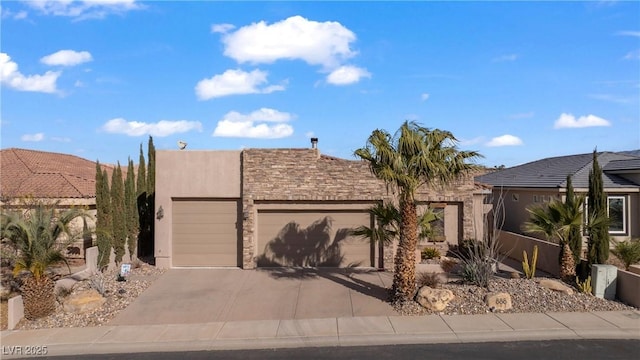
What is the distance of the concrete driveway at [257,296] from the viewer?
11.6 m

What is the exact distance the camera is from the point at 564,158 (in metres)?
26.5

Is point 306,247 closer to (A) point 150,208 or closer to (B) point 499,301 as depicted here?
(B) point 499,301

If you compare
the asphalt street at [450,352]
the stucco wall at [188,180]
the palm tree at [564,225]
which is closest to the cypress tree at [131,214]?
the stucco wall at [188,180]

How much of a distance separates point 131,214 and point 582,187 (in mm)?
16577

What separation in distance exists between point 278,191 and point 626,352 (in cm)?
1036

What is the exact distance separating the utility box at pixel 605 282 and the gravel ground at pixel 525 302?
0.24m

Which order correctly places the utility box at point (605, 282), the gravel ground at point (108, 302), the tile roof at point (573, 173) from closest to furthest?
1. the gravel ground at point (108, 302)
2. the utility box at point (605, 282)
3. the tile roof at point (573, 173)

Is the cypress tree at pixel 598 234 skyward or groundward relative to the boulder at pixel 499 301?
skyward

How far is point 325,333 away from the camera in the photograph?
33.2 ft

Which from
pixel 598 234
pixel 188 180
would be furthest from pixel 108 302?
pixel 598 234

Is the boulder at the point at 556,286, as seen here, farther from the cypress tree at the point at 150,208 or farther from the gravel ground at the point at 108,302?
the cypress tree at the point at 150,208

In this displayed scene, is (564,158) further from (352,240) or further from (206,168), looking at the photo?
(206,168)

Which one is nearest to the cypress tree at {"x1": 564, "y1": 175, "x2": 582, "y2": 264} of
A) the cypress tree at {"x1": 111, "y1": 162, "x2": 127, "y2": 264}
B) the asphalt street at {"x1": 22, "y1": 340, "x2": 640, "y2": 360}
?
the asphalt street at {"x1": 22, "y1": 340, "x2": 640, "y2": 360}

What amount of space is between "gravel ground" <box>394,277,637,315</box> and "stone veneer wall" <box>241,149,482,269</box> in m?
4.95
